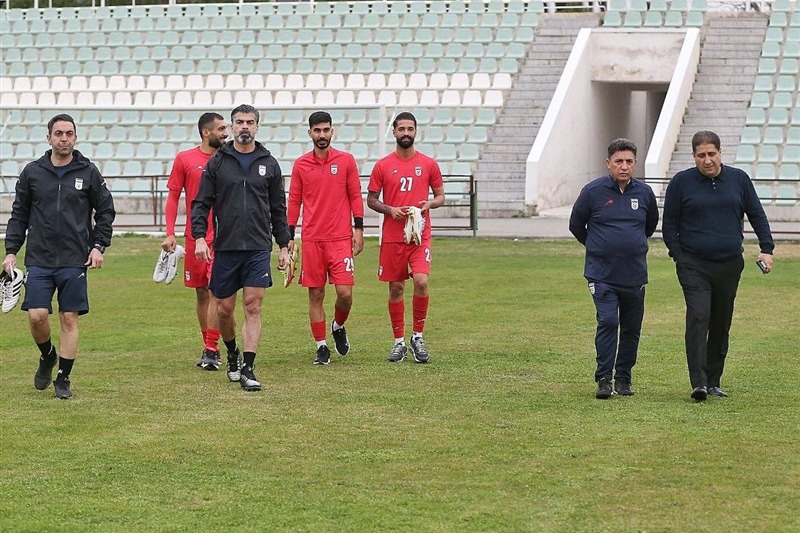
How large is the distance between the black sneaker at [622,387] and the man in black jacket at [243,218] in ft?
7.77

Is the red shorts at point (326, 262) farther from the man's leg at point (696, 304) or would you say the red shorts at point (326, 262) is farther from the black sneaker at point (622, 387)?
the man's leg at point (696, 304)

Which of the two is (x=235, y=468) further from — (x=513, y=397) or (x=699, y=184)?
(x=699, y=184)

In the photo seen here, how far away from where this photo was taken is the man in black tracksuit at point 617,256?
31.9ft

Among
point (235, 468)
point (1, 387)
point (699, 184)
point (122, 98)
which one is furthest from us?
point (122, 98)

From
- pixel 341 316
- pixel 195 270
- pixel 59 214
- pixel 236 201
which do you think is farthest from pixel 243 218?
pixel 341 316

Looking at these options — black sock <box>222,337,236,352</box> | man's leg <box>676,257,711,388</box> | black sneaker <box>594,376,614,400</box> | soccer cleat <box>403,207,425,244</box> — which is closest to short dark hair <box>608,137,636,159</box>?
man's leg <box>676,257,711,388</box>

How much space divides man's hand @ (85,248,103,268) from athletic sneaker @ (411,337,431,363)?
8.97 ft

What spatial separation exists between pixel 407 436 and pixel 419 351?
3.07m

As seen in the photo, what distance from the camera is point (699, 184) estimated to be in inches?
381

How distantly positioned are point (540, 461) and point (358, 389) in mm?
2668

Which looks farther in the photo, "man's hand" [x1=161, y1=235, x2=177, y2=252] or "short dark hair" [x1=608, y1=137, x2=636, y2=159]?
"man's hand" [x1=161, y1=235, x2=177, y2=252]

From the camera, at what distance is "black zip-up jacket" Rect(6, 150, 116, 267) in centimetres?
975

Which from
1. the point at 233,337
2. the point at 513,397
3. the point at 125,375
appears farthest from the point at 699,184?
the point at 125,375

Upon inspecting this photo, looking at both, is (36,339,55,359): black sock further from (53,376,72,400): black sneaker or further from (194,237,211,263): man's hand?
(194,237,211,263): man's hand
